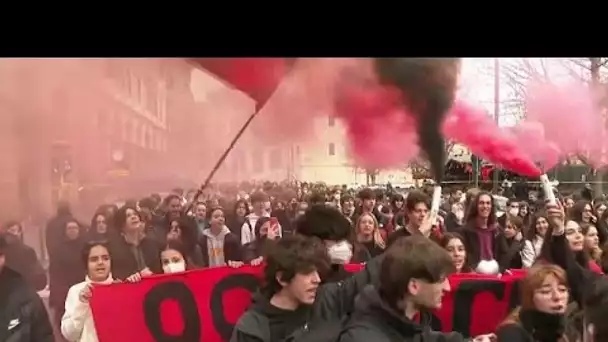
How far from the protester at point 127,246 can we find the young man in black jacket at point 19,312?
0.24m

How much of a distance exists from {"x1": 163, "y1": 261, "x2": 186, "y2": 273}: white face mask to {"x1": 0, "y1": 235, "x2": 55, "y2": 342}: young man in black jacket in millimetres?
366

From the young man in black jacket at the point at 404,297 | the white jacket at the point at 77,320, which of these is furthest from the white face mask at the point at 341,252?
the white jacket at the point at 77,320

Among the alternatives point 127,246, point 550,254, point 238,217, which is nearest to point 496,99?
point 550,254

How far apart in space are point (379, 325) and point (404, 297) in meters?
0.10

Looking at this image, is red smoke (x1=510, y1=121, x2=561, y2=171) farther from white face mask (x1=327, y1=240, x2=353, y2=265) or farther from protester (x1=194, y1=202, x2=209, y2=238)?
protester (x1=194, y1=202, x2=209, y2=238)

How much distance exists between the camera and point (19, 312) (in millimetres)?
2256

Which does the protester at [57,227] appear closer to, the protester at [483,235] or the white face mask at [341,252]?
the white face mask at [341,252]

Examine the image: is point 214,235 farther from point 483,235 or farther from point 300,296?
point 483,235

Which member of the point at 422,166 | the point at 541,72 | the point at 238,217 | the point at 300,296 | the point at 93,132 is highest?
the point at 541,72
